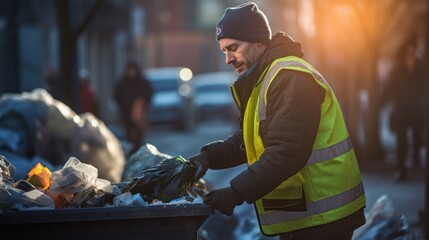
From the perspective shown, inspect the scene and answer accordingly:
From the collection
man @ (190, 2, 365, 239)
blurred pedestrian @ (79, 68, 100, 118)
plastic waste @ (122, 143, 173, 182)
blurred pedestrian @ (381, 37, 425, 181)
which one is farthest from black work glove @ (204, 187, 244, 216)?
blurred pedestrian @ (79, 68, 100, 118)

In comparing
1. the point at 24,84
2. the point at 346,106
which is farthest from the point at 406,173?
the point at 24,84

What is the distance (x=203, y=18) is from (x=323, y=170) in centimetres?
6783

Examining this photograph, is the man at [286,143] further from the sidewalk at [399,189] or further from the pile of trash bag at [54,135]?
the pile of trash bag at [54,135]

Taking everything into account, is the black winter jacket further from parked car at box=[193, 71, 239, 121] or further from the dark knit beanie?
parked car at box=[193, 71, 239, 121]

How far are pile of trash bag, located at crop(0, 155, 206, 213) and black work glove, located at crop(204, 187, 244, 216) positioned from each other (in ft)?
0.53

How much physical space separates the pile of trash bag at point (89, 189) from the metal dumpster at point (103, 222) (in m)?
0.17

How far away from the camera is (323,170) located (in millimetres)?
4684

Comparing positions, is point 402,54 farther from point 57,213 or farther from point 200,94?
point 200,94

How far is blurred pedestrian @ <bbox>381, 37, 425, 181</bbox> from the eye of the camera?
1443 cm

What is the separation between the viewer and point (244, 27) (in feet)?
15.9

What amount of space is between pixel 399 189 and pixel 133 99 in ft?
24.7

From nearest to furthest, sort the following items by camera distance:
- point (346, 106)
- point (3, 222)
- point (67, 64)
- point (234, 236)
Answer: point (3, 222) → point (234, 236) → point (67, 64) → point (346, 106)

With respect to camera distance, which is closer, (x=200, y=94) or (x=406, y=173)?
(x=406, y=173)

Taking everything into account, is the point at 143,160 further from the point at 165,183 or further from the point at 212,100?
the point at 212,100
